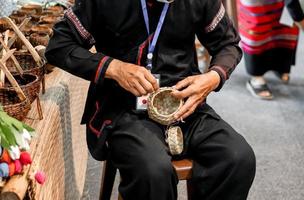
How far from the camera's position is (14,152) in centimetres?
94

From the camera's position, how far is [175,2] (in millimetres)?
1395

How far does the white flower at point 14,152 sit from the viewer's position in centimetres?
93

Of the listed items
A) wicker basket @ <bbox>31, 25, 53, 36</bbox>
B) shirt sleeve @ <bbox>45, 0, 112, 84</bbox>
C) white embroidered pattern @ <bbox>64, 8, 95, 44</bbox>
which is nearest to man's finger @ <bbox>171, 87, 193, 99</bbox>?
shirt sleeve @ <bbox>45, 0, 112, 84</bbox>

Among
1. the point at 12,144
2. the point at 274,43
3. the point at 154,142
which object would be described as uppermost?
the point at 12,144

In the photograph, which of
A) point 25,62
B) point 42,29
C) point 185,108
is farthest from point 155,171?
point 42,29

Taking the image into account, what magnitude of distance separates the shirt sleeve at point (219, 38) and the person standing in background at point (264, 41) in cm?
146

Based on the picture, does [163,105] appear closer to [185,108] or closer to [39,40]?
[185,108]

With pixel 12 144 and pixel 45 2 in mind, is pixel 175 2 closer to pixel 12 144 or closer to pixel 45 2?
pixel 12 144

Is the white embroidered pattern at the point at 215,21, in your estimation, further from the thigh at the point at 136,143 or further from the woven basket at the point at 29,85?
the woven basket at the point at 29,85

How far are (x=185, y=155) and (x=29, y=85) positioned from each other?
0.49 metres

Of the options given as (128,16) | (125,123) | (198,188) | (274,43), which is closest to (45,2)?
(128,16)

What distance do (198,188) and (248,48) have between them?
188cm

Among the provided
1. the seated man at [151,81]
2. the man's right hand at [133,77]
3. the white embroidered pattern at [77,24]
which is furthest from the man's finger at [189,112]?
the white embroidered pattern at [77,24]

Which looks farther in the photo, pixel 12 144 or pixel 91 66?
pixel 91 66
